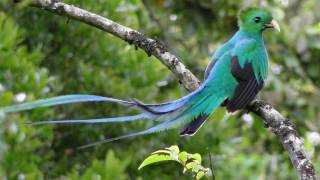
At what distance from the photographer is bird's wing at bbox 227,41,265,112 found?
2957 millimetres

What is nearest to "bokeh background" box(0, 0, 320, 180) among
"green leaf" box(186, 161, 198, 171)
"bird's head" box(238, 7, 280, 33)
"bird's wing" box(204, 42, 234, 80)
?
"bird's wing" box(204, 42, 234, 80)

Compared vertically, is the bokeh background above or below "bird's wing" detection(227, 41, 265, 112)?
above

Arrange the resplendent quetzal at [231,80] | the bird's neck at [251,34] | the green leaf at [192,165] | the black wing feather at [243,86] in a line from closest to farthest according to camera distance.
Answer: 1. the green leaf at [192,165]
2. the resplendent quetzal at [231,80]
3. the black wing feather at [243,86]
4. the bird's neck at [251,34]

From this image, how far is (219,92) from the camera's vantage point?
2906 mm

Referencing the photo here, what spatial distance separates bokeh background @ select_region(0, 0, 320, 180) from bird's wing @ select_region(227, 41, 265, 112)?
442 millimetres

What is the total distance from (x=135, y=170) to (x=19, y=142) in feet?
2.95

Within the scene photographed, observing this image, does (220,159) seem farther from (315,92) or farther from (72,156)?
(315,92)

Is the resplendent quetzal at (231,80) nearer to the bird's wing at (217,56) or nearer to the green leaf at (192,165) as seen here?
the bird's wing at (217,56)

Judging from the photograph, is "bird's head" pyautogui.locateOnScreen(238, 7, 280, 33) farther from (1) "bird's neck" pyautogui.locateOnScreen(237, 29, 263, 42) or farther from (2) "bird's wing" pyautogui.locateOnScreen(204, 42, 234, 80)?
(2) "bird's wing" pyautogui.locateOnScreen(204, 42, 234, 80)

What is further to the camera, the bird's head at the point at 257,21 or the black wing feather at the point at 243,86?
the bird's head at the point at 257,21

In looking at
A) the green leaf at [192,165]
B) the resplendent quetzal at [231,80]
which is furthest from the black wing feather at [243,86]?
the green leaf at [192,165]

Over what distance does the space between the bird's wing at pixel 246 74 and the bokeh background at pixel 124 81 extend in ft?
1.45

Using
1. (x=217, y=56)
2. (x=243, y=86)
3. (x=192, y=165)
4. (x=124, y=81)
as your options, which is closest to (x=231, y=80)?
(x=243, y=86)

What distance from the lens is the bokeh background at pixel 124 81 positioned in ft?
11.5
